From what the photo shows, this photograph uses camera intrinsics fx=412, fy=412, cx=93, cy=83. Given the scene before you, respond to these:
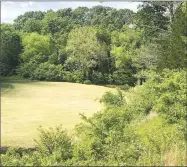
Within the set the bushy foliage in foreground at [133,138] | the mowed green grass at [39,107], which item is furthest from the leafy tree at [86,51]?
the bushy foliage in foreground at [133,138]

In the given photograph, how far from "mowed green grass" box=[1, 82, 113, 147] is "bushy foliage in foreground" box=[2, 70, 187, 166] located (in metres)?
8.33

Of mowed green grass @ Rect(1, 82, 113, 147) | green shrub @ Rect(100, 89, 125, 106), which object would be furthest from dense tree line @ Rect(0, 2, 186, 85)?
green shrub @ Rect(100, 89, 125, 106)

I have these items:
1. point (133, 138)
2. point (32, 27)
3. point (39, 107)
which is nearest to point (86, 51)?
point (32, 27)

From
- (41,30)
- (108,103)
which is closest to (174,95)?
(108,103)

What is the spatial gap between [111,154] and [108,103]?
699 cm

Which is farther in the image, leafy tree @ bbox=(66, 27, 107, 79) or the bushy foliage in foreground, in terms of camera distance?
leafy tree @ bbox=(66, 27, 107, 79)

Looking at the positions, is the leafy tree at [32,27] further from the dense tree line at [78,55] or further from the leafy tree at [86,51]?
the leafy tree at [86,51]

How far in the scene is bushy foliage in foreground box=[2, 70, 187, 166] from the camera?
7.36m

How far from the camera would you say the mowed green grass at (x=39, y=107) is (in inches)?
1070

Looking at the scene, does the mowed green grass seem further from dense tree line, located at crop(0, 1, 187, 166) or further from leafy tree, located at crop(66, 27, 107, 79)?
leafy tree, located at crop(66, 27, 107, 79)

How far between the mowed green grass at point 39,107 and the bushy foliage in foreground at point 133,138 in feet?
27.3

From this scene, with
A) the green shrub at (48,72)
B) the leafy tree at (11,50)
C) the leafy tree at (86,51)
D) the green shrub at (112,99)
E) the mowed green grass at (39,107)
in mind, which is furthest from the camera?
the green shrub at (48,72)

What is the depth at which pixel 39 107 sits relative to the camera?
1545 inches

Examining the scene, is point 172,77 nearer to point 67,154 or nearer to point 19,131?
point 67,154
